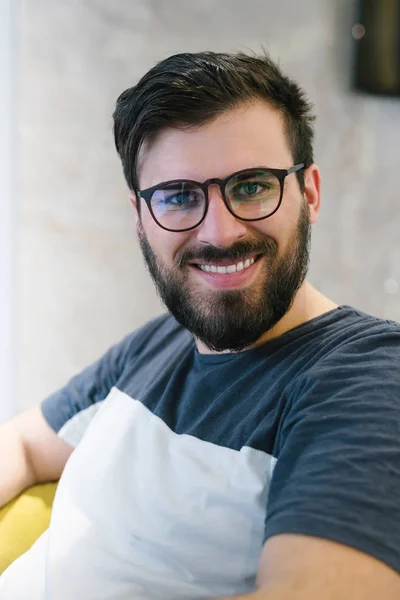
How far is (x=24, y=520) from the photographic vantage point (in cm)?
130

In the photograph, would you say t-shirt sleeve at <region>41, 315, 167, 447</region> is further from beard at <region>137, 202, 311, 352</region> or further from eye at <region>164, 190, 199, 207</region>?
eye at <region>164, 190, 199, 207</region>

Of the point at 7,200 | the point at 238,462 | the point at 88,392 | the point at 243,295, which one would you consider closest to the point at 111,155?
the point at 7,200

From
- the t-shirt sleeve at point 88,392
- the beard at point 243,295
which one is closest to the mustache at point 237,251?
the beard at point 243,295

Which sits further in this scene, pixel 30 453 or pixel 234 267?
pixel 30 453

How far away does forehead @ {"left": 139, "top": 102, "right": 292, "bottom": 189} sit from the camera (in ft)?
3.31

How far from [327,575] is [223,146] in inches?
25.3

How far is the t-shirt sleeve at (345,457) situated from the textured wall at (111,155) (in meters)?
1.26

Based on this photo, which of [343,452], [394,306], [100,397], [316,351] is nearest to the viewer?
[343,452]

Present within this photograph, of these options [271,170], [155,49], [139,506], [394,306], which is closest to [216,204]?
[271,170]

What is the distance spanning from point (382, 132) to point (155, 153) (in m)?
1.41

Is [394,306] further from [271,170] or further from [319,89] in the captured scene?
[271,170]

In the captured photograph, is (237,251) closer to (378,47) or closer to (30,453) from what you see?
(30,453)

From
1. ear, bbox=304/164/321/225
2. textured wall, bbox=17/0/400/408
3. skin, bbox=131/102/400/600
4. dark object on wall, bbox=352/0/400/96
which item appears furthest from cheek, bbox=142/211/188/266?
dark object on wall, bbox=352/0/400/96

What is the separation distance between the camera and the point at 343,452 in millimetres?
748
